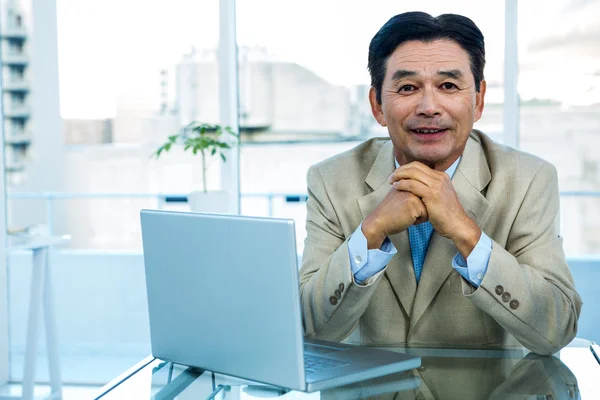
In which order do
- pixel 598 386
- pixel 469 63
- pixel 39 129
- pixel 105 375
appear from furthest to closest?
pixel 39 129 < pixel 105 375 < pixel 469 63 < pixel 598 386

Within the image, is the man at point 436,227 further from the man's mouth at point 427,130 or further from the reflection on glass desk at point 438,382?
the reflection on glass desk at point 438,382

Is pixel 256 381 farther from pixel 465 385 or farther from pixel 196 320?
pixel 465 385

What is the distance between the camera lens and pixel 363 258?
162 cm

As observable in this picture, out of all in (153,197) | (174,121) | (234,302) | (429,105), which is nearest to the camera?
(234,302)

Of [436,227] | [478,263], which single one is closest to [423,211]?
[436,227]

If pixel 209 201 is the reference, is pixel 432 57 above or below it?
above

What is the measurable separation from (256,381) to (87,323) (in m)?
3.31

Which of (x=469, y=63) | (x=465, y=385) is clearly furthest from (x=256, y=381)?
(x=469, y=63)

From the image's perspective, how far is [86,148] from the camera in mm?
4312

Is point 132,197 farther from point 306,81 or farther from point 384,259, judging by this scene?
point 384,259

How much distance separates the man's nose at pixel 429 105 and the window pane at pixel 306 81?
85.4 inches

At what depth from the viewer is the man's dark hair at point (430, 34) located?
1.75m

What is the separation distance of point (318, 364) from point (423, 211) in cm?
43

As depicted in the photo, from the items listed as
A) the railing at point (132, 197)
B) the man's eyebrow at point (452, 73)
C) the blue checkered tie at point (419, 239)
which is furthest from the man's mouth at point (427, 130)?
the railing at point (132, 197)
